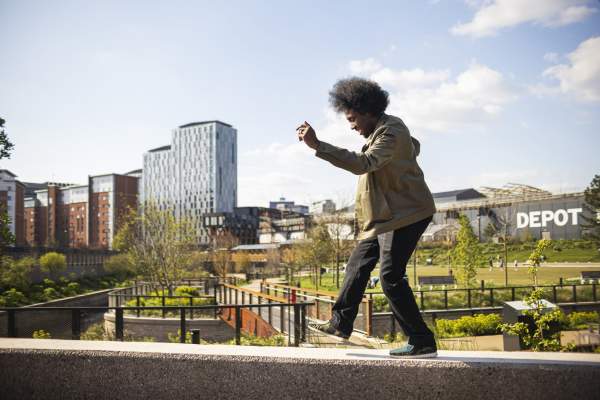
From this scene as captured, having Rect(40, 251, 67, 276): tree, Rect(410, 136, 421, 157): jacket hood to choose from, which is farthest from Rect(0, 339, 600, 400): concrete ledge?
Rect(40, 251, 67, 276): tree

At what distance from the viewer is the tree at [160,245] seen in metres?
27.0

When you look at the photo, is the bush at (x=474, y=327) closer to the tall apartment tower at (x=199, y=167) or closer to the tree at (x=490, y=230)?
the tree at (x=490, y=230)

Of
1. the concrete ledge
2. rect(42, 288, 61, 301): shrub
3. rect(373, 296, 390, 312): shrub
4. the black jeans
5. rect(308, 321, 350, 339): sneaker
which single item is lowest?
rect(42, 288, 61, 301): shrub

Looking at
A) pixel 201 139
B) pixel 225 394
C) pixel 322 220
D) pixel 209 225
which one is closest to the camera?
pixel 225 394

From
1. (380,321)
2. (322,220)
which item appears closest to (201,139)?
(322,220)

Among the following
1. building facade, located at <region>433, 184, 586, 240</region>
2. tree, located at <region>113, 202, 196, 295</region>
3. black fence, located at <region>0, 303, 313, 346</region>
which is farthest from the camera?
tree, located at <region>113, 202, 196, 295</region>

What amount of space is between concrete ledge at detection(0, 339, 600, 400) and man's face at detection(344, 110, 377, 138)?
4.73 feet

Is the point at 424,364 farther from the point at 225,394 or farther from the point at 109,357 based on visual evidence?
the point at 109,357

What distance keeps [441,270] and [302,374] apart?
26.9 meters

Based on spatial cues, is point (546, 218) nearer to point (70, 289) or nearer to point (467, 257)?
point (467, 257)

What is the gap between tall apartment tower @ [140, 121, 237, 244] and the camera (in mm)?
130625

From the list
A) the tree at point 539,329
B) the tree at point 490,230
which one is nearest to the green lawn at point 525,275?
the tree at point 490,230

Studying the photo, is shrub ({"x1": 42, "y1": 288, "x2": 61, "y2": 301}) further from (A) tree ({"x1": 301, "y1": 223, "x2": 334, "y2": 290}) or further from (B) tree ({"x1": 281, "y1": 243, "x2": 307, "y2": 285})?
(B) tree ({"x1": 281, "y1": 243, "x2": 307, "y2": 285})

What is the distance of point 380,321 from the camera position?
15.6 metres
